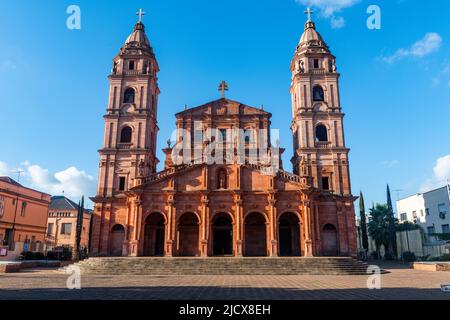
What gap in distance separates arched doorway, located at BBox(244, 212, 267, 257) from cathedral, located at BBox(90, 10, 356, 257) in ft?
0.37

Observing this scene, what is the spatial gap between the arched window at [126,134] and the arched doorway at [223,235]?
15.3 meters

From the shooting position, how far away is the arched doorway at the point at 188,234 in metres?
38.7

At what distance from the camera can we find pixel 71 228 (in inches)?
2633

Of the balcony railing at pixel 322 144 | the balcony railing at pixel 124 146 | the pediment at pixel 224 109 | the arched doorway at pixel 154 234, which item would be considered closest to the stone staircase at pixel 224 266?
the arched doorway at pixel 154 234

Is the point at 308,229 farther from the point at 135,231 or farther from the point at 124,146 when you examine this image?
the point at 124,146

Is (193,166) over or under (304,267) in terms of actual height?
over

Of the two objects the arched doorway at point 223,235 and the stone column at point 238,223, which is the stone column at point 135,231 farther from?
the stone column at point 238,223

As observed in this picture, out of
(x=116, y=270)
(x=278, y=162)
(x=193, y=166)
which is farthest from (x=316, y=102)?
(x=116, y=270)

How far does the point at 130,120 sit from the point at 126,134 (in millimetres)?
1847

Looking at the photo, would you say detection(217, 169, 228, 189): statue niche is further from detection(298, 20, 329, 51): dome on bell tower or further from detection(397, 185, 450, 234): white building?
detection(397, 185, 450, 234): white building

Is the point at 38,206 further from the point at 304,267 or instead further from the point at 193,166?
the point at 304,267

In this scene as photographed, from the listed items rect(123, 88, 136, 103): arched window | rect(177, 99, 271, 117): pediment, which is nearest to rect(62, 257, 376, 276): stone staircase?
rect(177, 99, 271, 117): pediment

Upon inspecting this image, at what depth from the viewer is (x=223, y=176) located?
37.8 m
